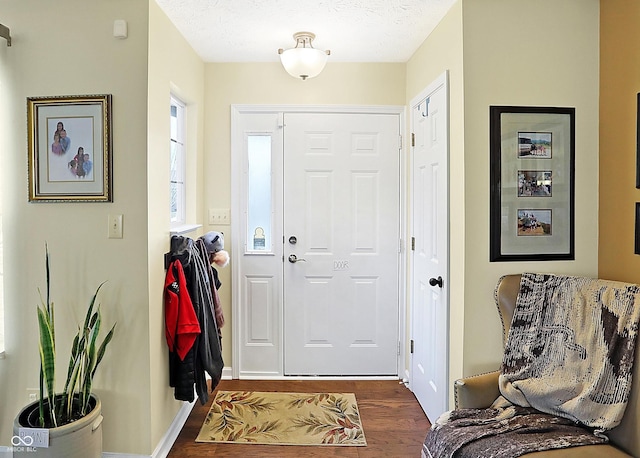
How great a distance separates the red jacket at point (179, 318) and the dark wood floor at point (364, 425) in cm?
56

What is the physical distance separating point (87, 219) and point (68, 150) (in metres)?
0.36

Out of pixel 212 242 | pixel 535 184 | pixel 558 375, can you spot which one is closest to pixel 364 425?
pixel 558 375

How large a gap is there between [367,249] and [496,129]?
1.46 m

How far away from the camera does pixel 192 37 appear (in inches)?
115

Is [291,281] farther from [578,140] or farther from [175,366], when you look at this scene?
[578,140]

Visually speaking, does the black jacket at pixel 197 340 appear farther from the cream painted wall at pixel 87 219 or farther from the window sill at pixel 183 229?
the cream painted wall at pixel 87 219

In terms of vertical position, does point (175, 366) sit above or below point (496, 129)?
below

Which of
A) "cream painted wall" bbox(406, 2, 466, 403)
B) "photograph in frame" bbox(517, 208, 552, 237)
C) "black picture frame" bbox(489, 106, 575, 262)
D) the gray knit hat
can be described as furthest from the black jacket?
"photograph in frame" bbox(517, 208, 552, 237)

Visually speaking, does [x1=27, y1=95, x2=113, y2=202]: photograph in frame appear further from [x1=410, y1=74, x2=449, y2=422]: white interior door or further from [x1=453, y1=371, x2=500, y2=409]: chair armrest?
[x1=453, y1=371, x2=500, y2=409]: chair armrest

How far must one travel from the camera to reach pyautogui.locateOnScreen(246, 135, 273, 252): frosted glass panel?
348 centimetres

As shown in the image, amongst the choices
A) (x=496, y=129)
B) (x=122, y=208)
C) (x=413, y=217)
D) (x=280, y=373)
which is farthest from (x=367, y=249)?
(x=122, y=208)

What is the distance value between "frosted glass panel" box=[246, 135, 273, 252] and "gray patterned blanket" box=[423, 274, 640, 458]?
6.39 ft

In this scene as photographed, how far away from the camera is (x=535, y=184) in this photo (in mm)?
2330

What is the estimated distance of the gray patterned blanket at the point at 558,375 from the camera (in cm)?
177
